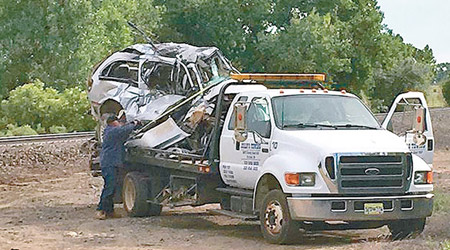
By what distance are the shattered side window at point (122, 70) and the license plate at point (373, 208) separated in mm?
7945

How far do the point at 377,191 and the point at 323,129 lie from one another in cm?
128

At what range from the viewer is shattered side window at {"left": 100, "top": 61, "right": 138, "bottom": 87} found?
19812mm

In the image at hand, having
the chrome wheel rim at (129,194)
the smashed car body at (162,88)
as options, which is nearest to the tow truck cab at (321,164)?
the smashed car body at (162,88)

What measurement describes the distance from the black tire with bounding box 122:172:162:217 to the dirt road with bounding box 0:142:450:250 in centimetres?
19

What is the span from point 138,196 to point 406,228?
5.41 metres

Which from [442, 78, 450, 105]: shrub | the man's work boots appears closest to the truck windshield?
the man's work boots

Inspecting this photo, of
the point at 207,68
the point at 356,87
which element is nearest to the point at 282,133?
the point at 207,68

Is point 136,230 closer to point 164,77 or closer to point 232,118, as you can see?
point 232,118

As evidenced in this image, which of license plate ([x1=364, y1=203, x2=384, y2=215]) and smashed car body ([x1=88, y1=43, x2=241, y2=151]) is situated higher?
smashed car body ([x1=88, y1=43, x2=241, y2=151])

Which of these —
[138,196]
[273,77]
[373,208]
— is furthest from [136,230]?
[373,208]

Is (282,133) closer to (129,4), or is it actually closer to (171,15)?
(171,15)

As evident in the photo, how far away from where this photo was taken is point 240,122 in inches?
555

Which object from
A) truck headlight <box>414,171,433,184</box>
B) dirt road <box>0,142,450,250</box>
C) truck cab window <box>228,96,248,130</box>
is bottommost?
dirt road <box>0,142,450,250</box>

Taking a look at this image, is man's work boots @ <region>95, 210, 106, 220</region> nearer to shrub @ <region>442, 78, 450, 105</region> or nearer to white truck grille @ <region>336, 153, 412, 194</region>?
white truck grille @ <region>336, 153, 412, 194</region>
